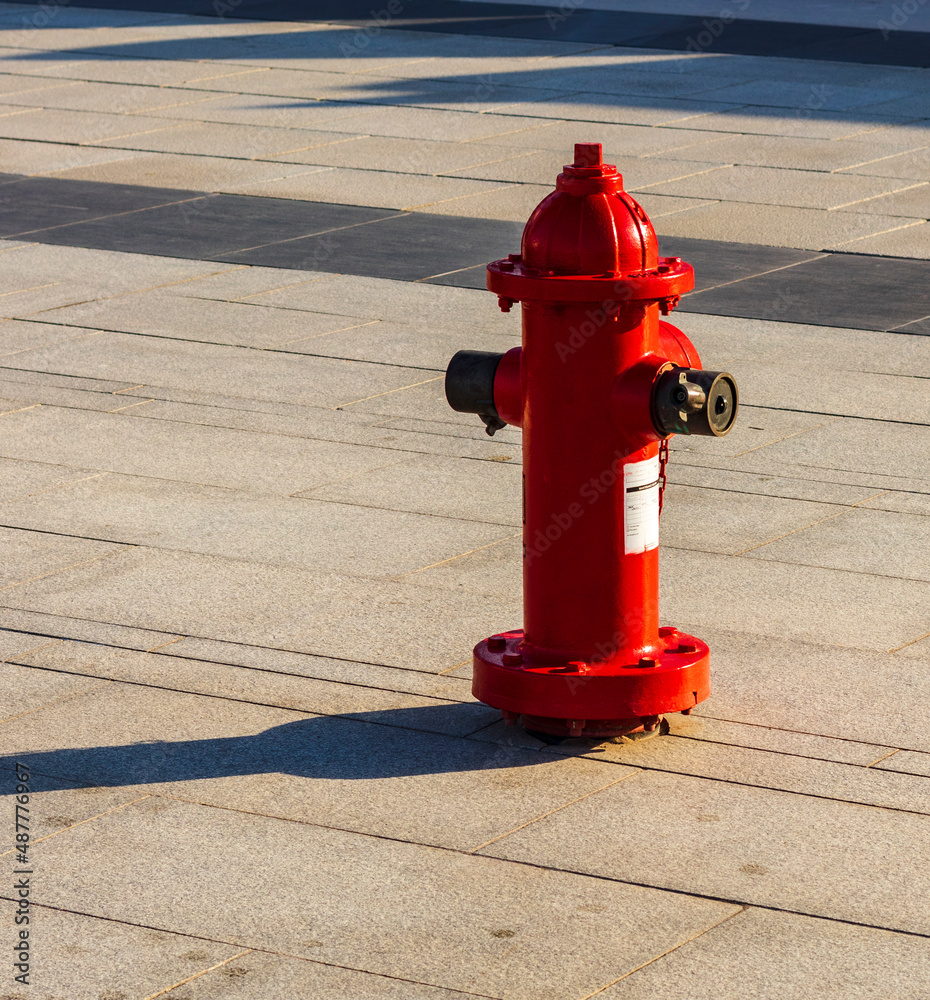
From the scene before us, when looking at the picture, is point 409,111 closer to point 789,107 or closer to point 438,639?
point 789,107

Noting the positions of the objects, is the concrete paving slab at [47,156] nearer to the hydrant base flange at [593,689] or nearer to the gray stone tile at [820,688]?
the gray stone tile at [820,688]

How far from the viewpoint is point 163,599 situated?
6078 mm

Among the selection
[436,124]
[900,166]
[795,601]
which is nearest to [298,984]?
[795,601]

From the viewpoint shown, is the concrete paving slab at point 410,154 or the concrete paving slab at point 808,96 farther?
the concrete paving slab at point 808,96

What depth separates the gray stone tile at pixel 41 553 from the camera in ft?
20.7

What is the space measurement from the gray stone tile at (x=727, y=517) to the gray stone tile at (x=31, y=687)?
232 centimetres

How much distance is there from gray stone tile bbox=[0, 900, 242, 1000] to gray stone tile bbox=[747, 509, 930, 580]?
3114 millimetres

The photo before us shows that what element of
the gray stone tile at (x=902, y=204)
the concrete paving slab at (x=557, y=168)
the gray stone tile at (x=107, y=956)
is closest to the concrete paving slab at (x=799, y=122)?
the concrete paving slab at (x=557, y=168)

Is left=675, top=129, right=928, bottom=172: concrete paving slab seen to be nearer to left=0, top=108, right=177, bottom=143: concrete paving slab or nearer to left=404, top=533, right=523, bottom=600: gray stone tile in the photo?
left=0, top=108, right=177, bottom=143: concrete paving slab

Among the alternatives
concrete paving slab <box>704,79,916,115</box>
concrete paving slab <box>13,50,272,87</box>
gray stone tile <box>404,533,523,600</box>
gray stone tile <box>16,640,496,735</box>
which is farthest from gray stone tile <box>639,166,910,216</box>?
gray stone tile <box>16,640,496,735</box>

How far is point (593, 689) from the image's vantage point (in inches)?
192

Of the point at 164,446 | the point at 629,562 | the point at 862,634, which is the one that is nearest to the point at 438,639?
the point at 629,562

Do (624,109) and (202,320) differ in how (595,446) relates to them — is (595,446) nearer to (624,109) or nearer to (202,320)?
(202,320)

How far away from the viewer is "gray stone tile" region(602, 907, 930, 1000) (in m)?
3.72
